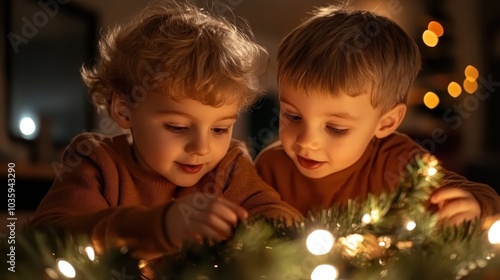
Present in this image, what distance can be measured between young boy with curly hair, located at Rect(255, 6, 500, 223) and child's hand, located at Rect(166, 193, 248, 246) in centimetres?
45

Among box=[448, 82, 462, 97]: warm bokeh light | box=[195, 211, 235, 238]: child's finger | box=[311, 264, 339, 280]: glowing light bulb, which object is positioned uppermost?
box=[448, 82, 462, 97]: warm bokeh light

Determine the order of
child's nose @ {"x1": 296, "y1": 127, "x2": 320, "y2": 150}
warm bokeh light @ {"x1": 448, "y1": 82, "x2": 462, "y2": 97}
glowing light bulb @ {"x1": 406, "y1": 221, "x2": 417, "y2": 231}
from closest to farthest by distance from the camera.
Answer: glowing light bulb @ {"x1": 406, "y1": 221, "x2": 417, "y2": 231} < child's nose @ {"x1": 296, "y1": 127, "x2": 320, "y2": 150} < warm bokeh light @ {"x1": 448, "y1": 82, "x2": 462, "y2": 97}

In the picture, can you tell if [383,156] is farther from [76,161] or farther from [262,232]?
[262,232]

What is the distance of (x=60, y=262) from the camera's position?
0.56 m

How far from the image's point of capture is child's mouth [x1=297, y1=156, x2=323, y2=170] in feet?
3.70

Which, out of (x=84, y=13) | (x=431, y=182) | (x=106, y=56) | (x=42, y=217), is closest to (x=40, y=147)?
(x=84, y=13)

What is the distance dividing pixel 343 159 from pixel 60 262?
649mm

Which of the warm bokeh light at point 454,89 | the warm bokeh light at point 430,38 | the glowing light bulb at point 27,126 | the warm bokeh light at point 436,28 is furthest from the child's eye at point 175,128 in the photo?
the warm bokeh light at point 436,28

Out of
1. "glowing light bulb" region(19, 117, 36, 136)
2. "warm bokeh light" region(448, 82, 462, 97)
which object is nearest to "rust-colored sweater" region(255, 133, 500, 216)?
"glowing light bulb" region(19, 117, 36, 136)

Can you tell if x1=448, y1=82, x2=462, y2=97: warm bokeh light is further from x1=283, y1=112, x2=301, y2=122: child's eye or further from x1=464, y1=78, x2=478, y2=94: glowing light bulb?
x1=283, y1=112, x2=301, y2=122: child's eye

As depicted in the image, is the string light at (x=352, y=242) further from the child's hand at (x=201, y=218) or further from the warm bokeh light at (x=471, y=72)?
the warm bokeh light at (x=471, y=72)

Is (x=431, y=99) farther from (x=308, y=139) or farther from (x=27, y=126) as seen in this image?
(x=308, y=139)

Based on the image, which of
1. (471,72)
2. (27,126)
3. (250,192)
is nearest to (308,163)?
(250,192)

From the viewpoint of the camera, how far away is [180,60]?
103 centimetres
